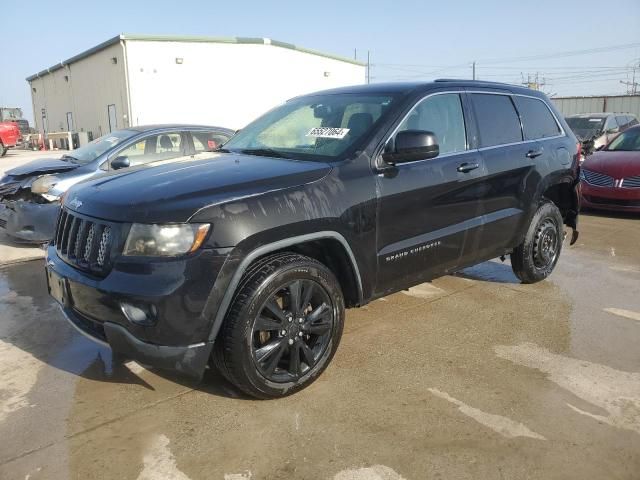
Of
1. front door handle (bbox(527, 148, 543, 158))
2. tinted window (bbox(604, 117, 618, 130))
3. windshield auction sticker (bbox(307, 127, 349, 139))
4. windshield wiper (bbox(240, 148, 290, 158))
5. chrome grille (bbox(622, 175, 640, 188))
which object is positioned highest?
tinted window (bbox(604, 117, 618, 130))

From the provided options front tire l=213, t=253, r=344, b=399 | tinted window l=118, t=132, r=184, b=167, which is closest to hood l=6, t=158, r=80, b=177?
tinted window l=118, t=132, r=184, b=167

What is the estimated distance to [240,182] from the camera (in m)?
2.85

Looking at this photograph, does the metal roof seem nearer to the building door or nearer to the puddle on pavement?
the building door

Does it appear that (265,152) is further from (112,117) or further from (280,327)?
(112,117)

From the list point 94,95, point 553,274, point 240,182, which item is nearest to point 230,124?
point 94,95

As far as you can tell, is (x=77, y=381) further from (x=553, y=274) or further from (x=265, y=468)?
(x=553, y=274)

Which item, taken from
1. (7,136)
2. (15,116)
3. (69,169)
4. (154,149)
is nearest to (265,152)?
(154,149)

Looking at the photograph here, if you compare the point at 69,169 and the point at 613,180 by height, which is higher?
the point at 69,169

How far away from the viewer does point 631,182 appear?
27.4ft

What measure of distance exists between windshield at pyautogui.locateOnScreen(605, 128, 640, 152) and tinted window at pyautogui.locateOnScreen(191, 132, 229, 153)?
698cm

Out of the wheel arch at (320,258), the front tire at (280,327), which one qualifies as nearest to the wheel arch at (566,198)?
the wheel arch at (320,258)

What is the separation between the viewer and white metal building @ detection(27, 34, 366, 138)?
24484 mm

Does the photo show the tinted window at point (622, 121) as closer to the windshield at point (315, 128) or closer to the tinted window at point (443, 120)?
the tinted window at point (443, 120)

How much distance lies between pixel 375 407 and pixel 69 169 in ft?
17.3
